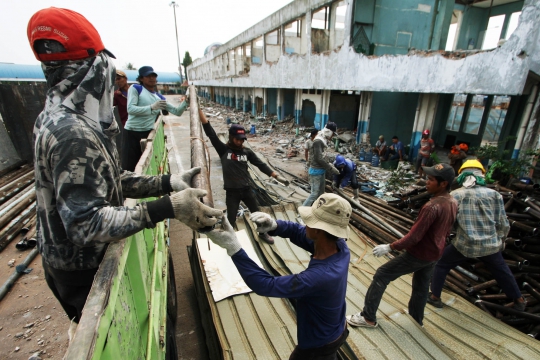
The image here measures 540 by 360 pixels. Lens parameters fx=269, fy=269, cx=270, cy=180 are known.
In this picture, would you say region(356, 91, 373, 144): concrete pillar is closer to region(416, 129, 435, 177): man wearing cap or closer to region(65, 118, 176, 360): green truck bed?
region(416, 129, 435, 177): man wearing cap

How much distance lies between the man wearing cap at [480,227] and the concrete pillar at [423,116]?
7.80m

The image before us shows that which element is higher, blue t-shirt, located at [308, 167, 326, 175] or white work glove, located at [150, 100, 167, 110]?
white work glove, located at [150, 100, 167, 110]

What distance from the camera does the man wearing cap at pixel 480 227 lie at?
10.2ft

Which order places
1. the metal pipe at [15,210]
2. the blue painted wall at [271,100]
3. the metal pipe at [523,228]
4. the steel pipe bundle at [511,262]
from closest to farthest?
the steel pipe bundle at [511,262] → the metal pipe at [523,228] → the metal pipe at [15,210] → the blue painted wall at [271,100]

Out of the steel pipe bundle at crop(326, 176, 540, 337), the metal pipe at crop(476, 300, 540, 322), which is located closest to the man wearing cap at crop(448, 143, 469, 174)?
the steel pipe bundle at crop(326, 176, 540, 337)

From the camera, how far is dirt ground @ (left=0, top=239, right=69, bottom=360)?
260 cm

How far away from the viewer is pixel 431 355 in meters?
2.43

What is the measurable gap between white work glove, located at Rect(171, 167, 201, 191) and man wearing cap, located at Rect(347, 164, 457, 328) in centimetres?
215

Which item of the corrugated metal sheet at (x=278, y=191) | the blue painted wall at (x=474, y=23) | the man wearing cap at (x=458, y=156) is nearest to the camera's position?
the corrugated metal sheet at (x=278, y=191)

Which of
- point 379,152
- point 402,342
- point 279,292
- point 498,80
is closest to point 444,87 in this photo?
point 498,80

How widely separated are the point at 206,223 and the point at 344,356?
6.07ft

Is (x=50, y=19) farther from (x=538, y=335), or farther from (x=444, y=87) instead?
(x=444, y=87)

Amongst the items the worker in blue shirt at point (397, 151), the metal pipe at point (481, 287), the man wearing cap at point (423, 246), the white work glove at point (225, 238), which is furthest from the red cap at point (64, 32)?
the worker in blue shirt at point (397, 151)

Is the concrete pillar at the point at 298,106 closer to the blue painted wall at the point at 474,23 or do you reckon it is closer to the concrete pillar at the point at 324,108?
the concrete pillar at the point at 324,108
